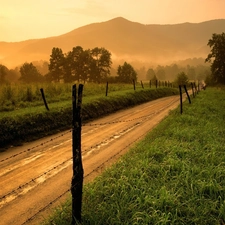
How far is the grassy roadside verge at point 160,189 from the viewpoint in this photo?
19.9ft

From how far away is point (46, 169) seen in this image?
10234 mm

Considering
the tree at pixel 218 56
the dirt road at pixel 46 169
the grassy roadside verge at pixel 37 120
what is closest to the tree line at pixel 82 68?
the tree at pixel 218 56

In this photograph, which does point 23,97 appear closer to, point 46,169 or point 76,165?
point 46,169

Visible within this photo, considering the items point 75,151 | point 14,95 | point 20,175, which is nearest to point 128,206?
point 75,151

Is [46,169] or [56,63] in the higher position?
[56,63]

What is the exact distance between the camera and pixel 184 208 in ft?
21.0

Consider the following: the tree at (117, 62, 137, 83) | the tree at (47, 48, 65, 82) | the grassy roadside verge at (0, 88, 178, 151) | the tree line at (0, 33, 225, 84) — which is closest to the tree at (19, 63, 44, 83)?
the tree line at (0, 33, 225, 84)

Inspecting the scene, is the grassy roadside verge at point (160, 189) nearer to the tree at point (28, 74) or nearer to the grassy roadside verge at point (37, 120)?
the grassy roadside verge at point (37, 120)

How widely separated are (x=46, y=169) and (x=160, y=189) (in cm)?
501

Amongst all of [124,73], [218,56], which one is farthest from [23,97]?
[124,73]

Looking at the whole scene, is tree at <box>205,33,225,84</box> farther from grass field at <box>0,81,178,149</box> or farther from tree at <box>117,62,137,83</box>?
grass field at <box>0,81,178,149</box>

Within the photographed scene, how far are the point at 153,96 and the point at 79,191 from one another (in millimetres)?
36699

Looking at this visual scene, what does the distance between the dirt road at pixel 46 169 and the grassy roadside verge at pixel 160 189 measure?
4.03ft

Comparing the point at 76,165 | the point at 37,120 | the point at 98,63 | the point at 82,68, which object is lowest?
the point at 37,120
